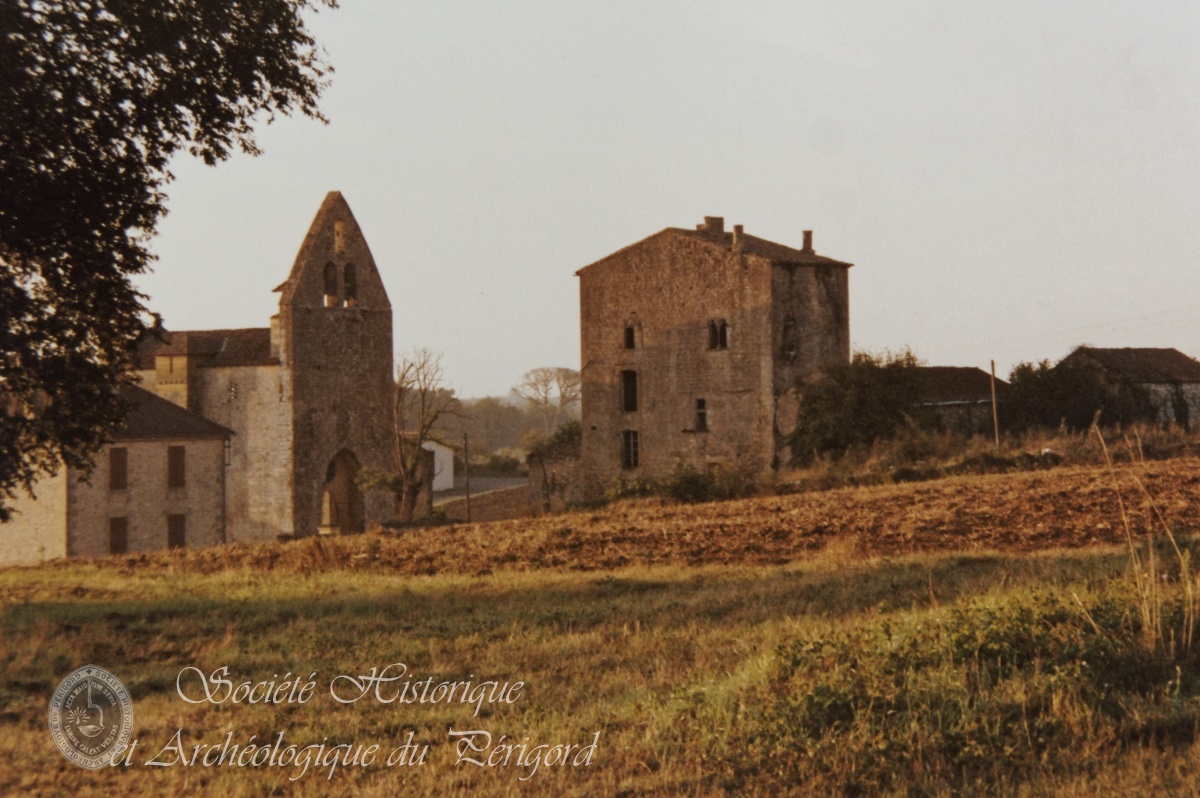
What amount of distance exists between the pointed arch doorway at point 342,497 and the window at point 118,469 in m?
7.49

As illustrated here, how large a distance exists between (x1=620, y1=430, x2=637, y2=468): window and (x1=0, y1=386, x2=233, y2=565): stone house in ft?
49.2

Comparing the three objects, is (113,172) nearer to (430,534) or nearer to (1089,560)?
(1089,560)

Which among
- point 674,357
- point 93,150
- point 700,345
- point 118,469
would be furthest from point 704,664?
point 118,469

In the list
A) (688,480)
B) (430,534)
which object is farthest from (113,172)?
(688,480)

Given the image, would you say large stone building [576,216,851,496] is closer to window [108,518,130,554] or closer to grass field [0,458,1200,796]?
window [108,518,130,554]

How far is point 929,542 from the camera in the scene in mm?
17531

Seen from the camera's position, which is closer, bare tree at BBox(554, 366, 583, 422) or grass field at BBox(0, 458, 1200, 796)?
grass field at BBox(0, 458, 1200, 796)

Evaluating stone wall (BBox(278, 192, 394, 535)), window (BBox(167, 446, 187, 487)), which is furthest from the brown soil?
stone wall (BBox(278, 192, 394, 535))

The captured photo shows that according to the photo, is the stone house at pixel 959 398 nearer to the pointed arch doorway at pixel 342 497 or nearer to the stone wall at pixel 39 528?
the pointed arch doorway at pixel 342 497

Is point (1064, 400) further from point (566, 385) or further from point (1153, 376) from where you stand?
point (566, 385)

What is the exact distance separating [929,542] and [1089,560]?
4.21 m

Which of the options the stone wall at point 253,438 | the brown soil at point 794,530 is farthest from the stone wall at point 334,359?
the brown soil at point 794,530

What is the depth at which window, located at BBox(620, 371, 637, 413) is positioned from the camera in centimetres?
4462

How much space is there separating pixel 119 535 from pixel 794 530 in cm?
2767
